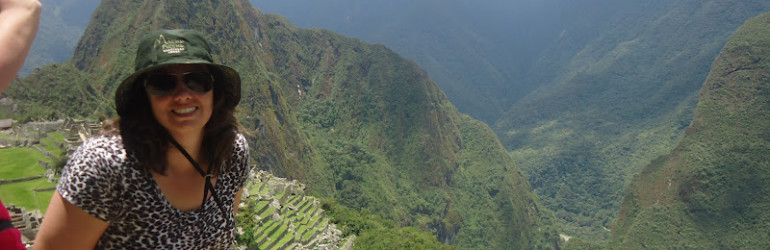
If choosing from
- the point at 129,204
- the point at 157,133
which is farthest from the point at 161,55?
the point at 129,204

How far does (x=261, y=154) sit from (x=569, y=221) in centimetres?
9073

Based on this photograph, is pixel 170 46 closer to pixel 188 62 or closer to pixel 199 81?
pixel 188 62

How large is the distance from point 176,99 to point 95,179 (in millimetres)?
661

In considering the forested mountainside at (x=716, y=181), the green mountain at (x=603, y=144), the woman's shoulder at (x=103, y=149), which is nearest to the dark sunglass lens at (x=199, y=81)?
the woman's shoulder at (x=103, y=149)

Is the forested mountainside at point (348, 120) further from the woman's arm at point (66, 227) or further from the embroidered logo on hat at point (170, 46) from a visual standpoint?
the embroidered logo on hat at point (170, 46)

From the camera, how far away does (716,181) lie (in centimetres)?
7631

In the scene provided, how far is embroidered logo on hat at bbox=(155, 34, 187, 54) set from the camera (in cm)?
287

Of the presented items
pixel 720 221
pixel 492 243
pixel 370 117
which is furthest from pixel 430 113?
pixel 720 221

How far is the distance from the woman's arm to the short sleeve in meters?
0.06

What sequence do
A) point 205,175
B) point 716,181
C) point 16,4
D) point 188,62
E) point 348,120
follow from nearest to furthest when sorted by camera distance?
point 16,4
point 188,62
point 205,175
point 716,181
point 348,120

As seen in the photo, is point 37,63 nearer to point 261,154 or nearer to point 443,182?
point 261,154

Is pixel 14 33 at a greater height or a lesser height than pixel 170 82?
greater

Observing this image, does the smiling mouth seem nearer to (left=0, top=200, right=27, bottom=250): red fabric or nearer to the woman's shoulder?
the woman's shoulder

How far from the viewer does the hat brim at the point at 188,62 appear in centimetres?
287
